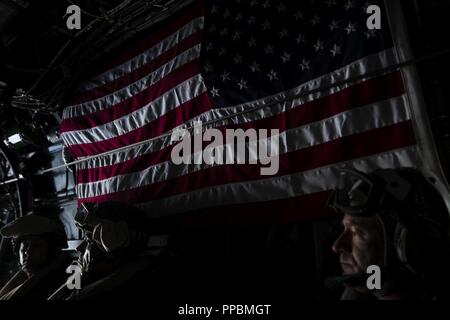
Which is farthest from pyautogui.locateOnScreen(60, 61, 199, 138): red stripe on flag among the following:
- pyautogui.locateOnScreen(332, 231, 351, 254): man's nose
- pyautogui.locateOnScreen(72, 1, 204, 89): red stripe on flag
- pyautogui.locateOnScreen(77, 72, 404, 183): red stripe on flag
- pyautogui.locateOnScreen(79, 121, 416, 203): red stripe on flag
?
pyautogui.locateOnScreen(332, 231, 351, 254): man's nose

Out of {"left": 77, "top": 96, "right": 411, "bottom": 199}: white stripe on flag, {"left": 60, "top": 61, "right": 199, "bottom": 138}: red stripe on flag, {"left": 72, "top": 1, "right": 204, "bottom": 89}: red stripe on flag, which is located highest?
{"left": 72, "top": 1, "right": 204, "bottom": 89}: red stripe on flag

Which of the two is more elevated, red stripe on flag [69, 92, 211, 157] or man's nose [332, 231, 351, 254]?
red stripe on flag [69, 92, 211, 157]

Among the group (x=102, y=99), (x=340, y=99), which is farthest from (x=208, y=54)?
(x=102, y=99)

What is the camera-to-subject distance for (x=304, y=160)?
6.82 ft

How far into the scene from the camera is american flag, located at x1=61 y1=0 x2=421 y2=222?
1.86 metres

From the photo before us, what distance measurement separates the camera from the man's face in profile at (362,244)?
1331 millimetres

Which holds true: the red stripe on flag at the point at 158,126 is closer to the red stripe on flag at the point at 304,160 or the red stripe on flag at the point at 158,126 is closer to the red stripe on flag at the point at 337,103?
the red stripe on flag at the point at 337,103

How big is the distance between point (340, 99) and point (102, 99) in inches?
103

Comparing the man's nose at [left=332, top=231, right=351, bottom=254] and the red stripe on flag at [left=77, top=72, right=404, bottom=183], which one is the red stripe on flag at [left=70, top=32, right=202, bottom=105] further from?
the man's nose at [left=332, top=231, right=351, bottom=254]

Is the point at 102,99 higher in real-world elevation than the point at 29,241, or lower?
higher

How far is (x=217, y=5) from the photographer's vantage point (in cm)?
259

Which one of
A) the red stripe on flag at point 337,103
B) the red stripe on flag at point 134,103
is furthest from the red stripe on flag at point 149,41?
the red stripe on flag at point 337,103

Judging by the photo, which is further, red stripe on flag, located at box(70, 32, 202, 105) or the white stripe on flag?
red stripe on flag, located at box(70, 32, 202, 105)
